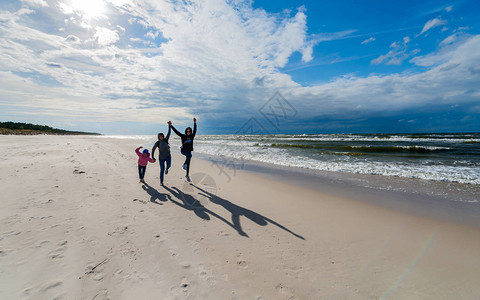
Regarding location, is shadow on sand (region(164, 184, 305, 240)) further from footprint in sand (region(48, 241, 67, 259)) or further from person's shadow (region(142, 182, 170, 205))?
footprint in sand (region(48, 241, 67, 259))

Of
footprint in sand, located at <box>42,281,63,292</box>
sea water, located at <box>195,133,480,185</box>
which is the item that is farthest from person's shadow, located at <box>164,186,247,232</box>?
sea water, located at <box>195,133,480,185</box>

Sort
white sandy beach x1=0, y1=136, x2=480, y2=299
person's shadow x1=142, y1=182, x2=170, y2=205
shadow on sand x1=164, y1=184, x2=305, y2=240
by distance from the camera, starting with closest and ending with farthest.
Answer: white sandy beach x1=0, y1=136, x2=480, y2=299, shadow on sand x1=164, y1=184, x2=305, y2=240, person's shadow x1=142, y1=182, x2=170, y2=205

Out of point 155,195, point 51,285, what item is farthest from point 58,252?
point 155,195

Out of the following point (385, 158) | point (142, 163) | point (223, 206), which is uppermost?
point (142, 163)

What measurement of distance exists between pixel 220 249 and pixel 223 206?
7.23ft

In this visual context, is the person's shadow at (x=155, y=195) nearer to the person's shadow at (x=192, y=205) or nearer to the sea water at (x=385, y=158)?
the person's shadow at (x=192, y=205)

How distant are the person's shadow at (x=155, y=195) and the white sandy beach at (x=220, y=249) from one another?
0.11 meters

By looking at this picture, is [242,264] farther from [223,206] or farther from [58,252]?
[58,252]

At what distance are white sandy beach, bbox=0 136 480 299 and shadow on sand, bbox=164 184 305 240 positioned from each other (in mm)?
29

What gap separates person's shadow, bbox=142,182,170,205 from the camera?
5747 millimetres

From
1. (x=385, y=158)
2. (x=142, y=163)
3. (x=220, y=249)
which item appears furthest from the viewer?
(x=385, y=158)

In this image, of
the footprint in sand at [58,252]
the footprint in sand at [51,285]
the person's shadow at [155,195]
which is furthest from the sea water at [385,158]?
the footprint in sand at [51,285]

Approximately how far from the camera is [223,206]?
18.3ft

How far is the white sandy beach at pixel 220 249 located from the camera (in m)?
2.50
